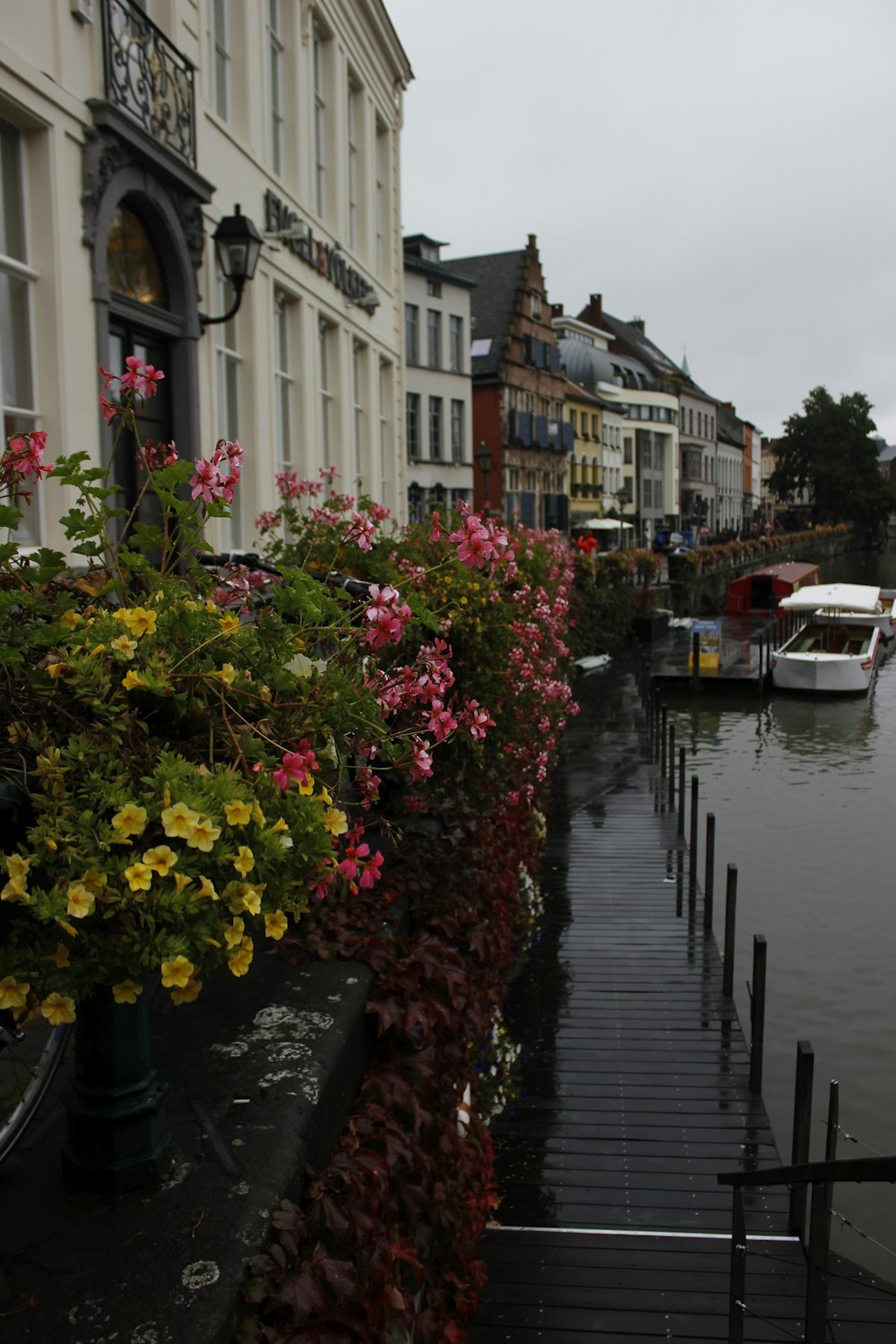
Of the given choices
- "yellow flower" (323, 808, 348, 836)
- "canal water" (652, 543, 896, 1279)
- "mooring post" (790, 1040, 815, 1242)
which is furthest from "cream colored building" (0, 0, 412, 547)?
"canal water" (652, 543, 896, 1279)

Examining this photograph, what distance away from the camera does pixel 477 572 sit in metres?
6.86

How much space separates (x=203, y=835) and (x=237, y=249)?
8923 millimetres

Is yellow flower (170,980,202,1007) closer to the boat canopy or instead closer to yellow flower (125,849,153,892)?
yellow flower (125,849,153,892)

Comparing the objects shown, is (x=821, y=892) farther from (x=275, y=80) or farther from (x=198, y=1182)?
(x=198, y=1182)

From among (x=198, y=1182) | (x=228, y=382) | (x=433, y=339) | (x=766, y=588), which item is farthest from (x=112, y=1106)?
(x=766, y=588)

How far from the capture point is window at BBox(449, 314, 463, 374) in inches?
1630

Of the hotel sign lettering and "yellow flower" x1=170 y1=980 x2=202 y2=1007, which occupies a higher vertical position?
the hotel sign lettering

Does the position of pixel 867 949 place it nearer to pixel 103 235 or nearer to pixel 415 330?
pixel 103 235

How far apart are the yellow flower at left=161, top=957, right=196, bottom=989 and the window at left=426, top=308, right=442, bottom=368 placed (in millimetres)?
39496

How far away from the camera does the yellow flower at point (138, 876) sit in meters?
1.97

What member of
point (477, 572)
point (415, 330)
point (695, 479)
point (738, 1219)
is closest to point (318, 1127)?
point (738, 1219)

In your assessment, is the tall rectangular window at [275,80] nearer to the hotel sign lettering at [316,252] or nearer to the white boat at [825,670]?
the hotel sign lettering at [316,252]

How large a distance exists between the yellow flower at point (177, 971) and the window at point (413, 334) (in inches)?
1512

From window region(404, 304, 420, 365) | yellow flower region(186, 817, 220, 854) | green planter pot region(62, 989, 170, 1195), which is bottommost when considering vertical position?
green planter pot region(62, 989, 170, 1195)
